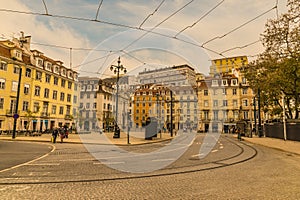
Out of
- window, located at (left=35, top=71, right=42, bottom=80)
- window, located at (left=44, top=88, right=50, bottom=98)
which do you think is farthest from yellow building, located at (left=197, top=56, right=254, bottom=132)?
window, located at (left=35, top=71, right=42, bottom=80)

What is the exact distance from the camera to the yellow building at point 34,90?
39.1m

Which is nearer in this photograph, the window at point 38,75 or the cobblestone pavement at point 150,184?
the cobblestone pavement at point 150,184

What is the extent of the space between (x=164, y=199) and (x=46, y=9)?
10926 mm

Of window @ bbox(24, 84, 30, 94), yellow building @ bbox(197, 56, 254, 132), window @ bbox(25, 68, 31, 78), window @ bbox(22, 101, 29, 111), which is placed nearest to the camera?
window @ bbox(22, 101, 29, 111)

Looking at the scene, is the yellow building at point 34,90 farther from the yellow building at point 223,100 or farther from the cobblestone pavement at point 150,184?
the yellow building at point 223,100

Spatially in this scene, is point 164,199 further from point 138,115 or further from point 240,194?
point 138,115

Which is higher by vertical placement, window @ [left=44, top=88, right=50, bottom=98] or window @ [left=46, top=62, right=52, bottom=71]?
window @ [left=46, top=62, right=52, bottom=71]

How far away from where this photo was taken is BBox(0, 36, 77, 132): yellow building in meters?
39.1

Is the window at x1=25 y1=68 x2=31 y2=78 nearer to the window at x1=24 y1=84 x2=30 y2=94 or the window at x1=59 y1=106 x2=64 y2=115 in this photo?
the window at x1=24 y1=84 x2=30 y2=94

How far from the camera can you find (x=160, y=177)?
24.4ft

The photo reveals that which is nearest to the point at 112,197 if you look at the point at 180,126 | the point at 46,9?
the point at 46,9

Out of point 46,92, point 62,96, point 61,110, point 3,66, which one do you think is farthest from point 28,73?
point 61,110

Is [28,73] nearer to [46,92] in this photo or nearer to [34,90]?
[34,90]

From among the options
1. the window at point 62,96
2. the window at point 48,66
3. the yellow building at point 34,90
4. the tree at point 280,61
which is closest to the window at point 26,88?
the yellow building at point 34,90
